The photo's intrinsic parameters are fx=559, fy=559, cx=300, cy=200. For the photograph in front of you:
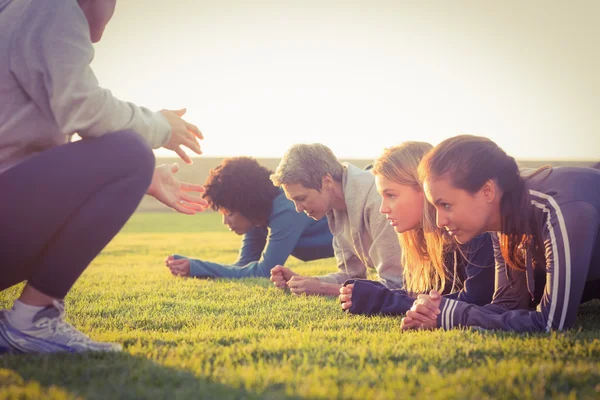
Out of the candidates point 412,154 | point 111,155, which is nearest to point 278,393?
point 111,155

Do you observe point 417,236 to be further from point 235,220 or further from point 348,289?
point 235,220

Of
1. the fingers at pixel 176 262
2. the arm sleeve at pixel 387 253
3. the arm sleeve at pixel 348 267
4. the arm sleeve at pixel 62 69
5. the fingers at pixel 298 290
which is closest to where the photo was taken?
the arm sleeve at pixel 62 69

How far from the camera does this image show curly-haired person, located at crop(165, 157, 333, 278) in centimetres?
657

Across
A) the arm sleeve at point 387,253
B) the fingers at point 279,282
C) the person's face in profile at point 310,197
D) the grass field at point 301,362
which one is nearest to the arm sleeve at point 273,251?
the fingers at point 279,282

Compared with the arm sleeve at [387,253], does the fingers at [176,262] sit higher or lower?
lower

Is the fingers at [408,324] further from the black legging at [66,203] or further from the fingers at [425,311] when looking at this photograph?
the black legging at [66,203]

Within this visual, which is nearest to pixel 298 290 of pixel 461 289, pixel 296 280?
pixel 296 280

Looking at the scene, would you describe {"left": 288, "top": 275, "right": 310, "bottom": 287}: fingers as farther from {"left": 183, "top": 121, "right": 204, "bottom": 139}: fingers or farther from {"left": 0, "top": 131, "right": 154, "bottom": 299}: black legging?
{"left": 0, "top": 131, "right": 154, "bottom": 299}: black legging

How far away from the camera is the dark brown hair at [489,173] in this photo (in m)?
3.21

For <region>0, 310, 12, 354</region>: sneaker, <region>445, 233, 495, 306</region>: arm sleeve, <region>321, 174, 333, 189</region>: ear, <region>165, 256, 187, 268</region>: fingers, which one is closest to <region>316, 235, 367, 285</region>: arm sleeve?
<region>321, 174, 333, 189</region>: ear

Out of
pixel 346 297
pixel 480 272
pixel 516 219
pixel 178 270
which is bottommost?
pixel 178 270

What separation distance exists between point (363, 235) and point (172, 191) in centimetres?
236

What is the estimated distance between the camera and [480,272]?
3.91m

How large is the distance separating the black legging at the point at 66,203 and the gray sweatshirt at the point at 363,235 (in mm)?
2618
